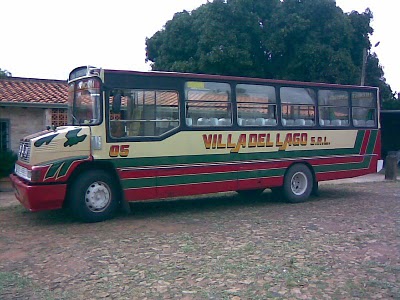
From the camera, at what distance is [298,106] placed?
11.9 meters

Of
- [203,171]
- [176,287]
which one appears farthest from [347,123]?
[176,287]

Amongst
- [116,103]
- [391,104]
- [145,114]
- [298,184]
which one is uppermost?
[391,104]

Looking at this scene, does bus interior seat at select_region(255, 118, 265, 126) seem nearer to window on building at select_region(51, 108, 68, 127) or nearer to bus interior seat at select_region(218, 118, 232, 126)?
bus interior seat at select_region(218, 118, 232, 126)

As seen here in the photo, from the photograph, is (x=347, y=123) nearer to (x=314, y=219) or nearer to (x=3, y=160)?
(x=314, y=219)

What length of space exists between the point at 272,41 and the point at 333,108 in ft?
26.6

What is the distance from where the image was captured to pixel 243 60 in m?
19.6

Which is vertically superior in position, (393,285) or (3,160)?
(3,160)

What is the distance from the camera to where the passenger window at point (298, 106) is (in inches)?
460

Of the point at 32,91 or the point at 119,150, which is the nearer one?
the point at 119,150

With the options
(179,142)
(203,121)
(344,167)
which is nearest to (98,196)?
(179,142)

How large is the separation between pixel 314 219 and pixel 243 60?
11138mm

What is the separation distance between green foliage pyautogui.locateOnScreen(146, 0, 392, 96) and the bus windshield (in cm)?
1019

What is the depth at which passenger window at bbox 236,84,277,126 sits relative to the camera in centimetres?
1098

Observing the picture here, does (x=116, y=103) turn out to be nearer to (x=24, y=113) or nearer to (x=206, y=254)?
(x=206, y=254)
